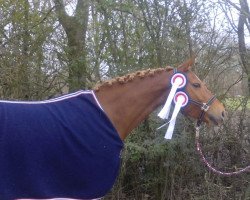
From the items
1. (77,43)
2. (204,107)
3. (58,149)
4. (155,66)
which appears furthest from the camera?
(77,43)

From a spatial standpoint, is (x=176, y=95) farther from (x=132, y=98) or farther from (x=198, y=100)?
(x=132, y=98)

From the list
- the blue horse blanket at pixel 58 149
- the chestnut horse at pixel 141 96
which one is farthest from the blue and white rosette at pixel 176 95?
the blue horse blanket at pixel 58 149

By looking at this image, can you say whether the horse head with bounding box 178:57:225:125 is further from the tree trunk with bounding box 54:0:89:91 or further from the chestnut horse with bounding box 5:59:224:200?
the tree trunk with bounding box 54:0:89:91

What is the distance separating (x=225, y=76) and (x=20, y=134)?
3295 millimetres

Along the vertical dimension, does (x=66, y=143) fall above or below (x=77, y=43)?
below

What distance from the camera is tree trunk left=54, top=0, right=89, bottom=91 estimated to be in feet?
18.7

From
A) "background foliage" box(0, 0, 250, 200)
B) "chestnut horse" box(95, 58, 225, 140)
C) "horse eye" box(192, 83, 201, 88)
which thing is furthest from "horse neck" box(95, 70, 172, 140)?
"background foliage" box(0, 0, 250, 200)

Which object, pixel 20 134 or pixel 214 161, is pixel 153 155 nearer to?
pixel 214 161

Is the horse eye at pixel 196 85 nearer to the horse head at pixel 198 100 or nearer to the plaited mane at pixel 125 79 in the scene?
the horse head at pixel 198 100

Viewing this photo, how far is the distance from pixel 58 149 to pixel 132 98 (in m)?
0.78

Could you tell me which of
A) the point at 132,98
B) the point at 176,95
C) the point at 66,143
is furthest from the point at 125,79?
the point at 66,143

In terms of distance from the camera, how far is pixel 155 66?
209 inches

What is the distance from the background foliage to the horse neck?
1412 mm

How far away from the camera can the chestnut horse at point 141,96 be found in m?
3.33
